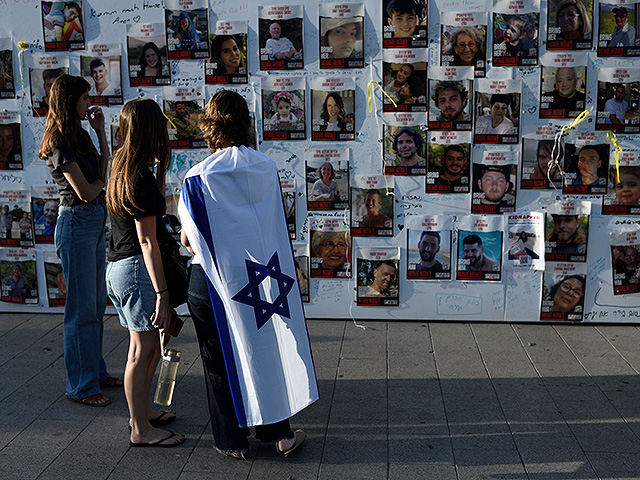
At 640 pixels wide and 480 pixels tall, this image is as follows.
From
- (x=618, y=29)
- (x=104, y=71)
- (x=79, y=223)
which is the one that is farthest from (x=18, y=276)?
(x=618, y=29)

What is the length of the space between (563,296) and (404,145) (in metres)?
1.76

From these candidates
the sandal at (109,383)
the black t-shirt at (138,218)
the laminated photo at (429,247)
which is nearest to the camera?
the black t-shirt at (138,218)

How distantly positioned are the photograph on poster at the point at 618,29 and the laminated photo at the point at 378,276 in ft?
7.24

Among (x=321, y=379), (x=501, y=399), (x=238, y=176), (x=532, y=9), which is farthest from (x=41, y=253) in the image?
(x=532, y=9)

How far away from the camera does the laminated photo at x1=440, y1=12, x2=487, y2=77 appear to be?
534 cm

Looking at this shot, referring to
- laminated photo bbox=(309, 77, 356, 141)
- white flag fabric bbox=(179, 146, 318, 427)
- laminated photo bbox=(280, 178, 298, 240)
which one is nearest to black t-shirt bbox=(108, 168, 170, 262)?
white flag fabric bbox=(179, 146, 318, 427)

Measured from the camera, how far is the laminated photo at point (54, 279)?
19.9 ft

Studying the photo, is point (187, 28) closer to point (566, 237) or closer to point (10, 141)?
point (10, 141)

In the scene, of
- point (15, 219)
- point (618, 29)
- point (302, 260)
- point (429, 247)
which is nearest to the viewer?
point (618, 29)

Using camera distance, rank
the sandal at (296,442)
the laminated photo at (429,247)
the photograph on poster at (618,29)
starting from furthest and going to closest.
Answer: the laminated photo at (429,247) < the photograph on poster at (618,29) < the sandal at (296,442)

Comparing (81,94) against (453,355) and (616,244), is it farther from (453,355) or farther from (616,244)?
(616,244)

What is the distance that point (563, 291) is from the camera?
18.5 feet

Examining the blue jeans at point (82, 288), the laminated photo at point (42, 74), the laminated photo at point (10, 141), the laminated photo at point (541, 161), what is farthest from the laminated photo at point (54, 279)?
the laminated photo at point (541, 161)

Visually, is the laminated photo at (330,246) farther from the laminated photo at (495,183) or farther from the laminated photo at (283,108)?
the laminated photo at (495,183)
